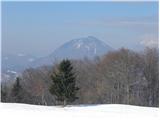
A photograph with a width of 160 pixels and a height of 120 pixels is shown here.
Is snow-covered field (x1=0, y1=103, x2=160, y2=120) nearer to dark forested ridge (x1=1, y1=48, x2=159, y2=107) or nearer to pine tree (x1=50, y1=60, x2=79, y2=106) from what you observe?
pine tree (x1=50, y1=60, x2=79, y2=106)

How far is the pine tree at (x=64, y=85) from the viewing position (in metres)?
21.5

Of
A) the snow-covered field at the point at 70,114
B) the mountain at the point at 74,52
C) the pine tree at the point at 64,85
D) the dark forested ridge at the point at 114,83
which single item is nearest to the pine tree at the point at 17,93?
the dark forested ridge at the point at 114,83

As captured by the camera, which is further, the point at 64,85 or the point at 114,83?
the point at 114,83

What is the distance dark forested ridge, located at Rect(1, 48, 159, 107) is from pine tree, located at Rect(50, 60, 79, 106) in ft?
30.7

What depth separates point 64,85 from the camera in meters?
21.5

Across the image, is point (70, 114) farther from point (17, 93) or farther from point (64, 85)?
point (17, 93)

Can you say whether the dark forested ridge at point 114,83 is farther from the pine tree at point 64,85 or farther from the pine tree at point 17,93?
the pine tree at point 64,85

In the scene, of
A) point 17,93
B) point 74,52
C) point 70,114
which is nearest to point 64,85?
point 70,114

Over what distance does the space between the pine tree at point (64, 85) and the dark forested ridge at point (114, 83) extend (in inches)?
368

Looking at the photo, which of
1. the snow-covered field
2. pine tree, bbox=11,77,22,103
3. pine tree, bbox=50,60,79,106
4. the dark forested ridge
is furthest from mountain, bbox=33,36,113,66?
the snow-covered field

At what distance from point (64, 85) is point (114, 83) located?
1299 centimetres

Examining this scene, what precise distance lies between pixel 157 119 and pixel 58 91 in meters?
10.8

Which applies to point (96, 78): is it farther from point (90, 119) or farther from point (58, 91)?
point (90, 119)

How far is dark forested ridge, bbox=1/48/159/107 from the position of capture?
3269 cm
